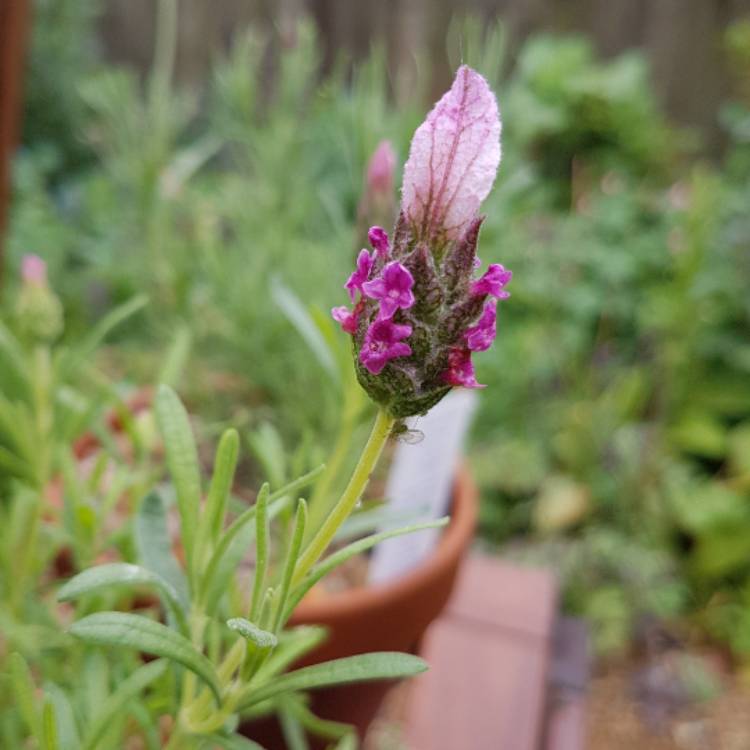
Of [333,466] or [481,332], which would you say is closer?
[481,332]

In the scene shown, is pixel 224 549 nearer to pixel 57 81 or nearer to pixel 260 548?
pixel 260 548

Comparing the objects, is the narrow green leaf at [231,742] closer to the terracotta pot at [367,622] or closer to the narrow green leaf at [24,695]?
the narrow green leaf at [24,695]

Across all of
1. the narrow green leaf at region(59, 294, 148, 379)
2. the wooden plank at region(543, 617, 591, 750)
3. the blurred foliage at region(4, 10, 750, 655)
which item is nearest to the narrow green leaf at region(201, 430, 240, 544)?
the narrow green leaf at region(59, 294, 148, 379)

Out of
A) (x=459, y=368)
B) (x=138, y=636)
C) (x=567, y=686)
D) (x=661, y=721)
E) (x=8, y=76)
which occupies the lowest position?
(x=661, y=721)

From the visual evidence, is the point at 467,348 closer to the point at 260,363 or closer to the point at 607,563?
the point at 260,363

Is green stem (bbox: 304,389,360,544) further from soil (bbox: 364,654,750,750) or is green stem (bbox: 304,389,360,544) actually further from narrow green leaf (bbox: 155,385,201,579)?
soil (bbox: 364,654,750,750)

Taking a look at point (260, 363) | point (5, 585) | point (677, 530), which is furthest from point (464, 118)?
point (677, 530)

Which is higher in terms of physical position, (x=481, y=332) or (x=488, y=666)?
(x=481, y=332)

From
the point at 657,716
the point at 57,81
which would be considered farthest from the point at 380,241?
the point at 57,81
